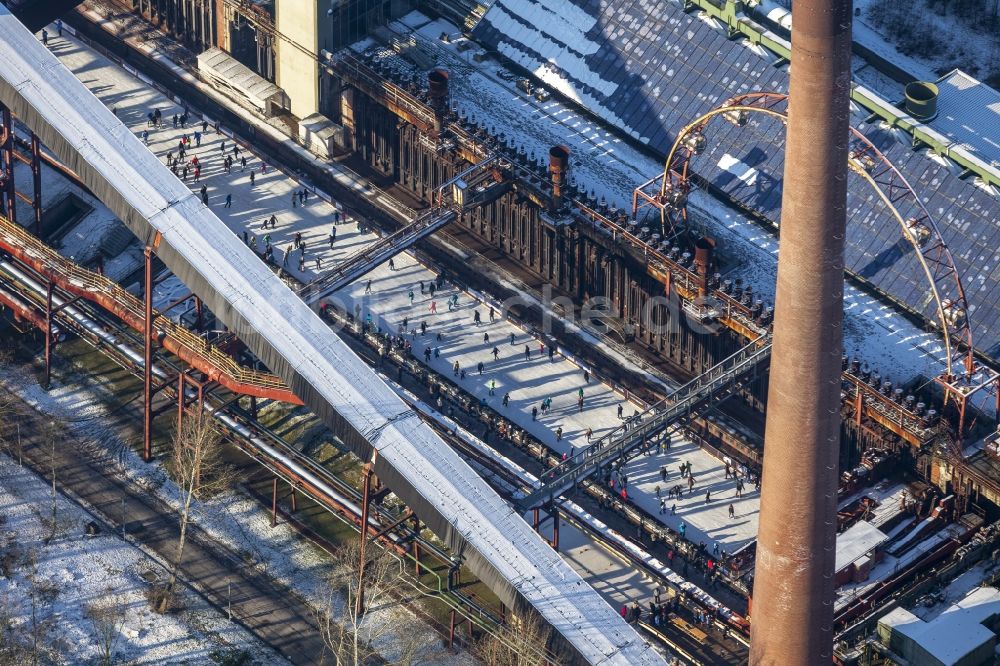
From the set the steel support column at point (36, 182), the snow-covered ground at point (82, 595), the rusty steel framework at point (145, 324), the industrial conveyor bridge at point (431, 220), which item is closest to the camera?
the snow-covered ground at point (82, 595)

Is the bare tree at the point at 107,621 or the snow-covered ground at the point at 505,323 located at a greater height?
the snow-covered ground at the point at 505,323

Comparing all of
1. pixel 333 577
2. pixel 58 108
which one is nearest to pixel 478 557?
pixel 333 577

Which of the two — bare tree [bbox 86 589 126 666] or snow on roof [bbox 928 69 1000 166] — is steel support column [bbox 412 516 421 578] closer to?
bare tree [bbox 86 589 126 666]

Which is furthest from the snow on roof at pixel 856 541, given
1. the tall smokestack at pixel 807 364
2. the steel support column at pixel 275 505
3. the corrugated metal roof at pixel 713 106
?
the steel support column at pixel 275 505

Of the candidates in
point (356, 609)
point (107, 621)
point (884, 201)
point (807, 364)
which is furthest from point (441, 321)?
point (807, 364)

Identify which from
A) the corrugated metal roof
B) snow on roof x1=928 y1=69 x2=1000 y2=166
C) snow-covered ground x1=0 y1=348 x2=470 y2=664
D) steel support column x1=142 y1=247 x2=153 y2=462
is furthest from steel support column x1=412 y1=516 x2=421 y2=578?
snow on roof x1=928 y1=69 x2=1000 y2=166

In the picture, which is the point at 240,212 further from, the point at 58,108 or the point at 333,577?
the point at 333,577

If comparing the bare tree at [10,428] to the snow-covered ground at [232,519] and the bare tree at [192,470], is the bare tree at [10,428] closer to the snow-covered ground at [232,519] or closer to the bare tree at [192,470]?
the snow-covered ground at [232,519]
